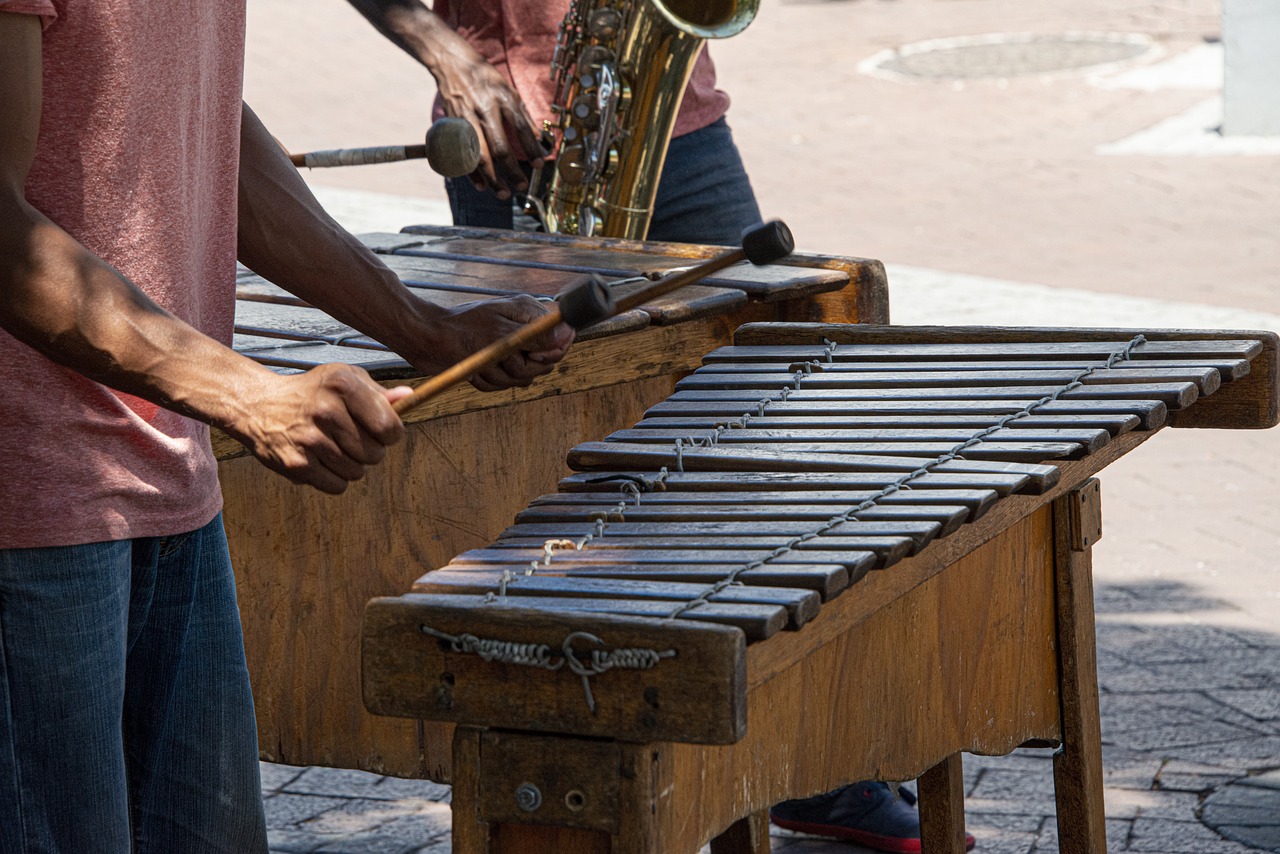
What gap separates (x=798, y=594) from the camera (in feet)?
5.32

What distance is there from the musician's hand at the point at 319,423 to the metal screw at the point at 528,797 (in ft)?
1.06

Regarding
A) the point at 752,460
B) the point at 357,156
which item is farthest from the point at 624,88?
the point at 752,460

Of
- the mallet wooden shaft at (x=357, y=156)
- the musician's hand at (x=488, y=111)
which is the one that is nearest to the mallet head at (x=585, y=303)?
the mallet wooden shaft at (x=357, y=156)

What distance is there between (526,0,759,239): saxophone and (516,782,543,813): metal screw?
2.00 metres

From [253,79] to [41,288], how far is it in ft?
36.8

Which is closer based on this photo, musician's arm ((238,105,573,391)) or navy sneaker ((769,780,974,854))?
musician's arm ((238,105,573,391))

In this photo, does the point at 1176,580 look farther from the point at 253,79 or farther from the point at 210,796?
the point at 253,79

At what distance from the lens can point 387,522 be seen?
249cm

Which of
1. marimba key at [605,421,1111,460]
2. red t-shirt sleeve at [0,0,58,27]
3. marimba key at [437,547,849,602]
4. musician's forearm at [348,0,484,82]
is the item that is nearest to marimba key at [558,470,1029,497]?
marimba key at [605,421,1111,460]

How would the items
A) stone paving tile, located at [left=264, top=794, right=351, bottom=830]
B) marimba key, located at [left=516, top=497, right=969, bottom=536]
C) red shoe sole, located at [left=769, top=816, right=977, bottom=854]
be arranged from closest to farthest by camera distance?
A: marimba key, located at [left=516, top=497, right=969, bottom=536], red shoe sole, located at [left=769, top=816, right=977, bottom=854], stone paving tile, located at [left=264, top=794, right=351, bottom=830]

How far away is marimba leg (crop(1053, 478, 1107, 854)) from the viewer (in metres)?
2.44

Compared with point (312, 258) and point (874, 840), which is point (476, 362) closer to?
point (312, 258)

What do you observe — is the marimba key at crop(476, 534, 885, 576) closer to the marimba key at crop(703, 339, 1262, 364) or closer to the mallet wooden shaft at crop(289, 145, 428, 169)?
the marimba key at crop(703, 339, 1262, 364)

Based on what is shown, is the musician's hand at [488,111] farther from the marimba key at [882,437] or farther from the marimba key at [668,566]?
the marimba key at [668,566]
